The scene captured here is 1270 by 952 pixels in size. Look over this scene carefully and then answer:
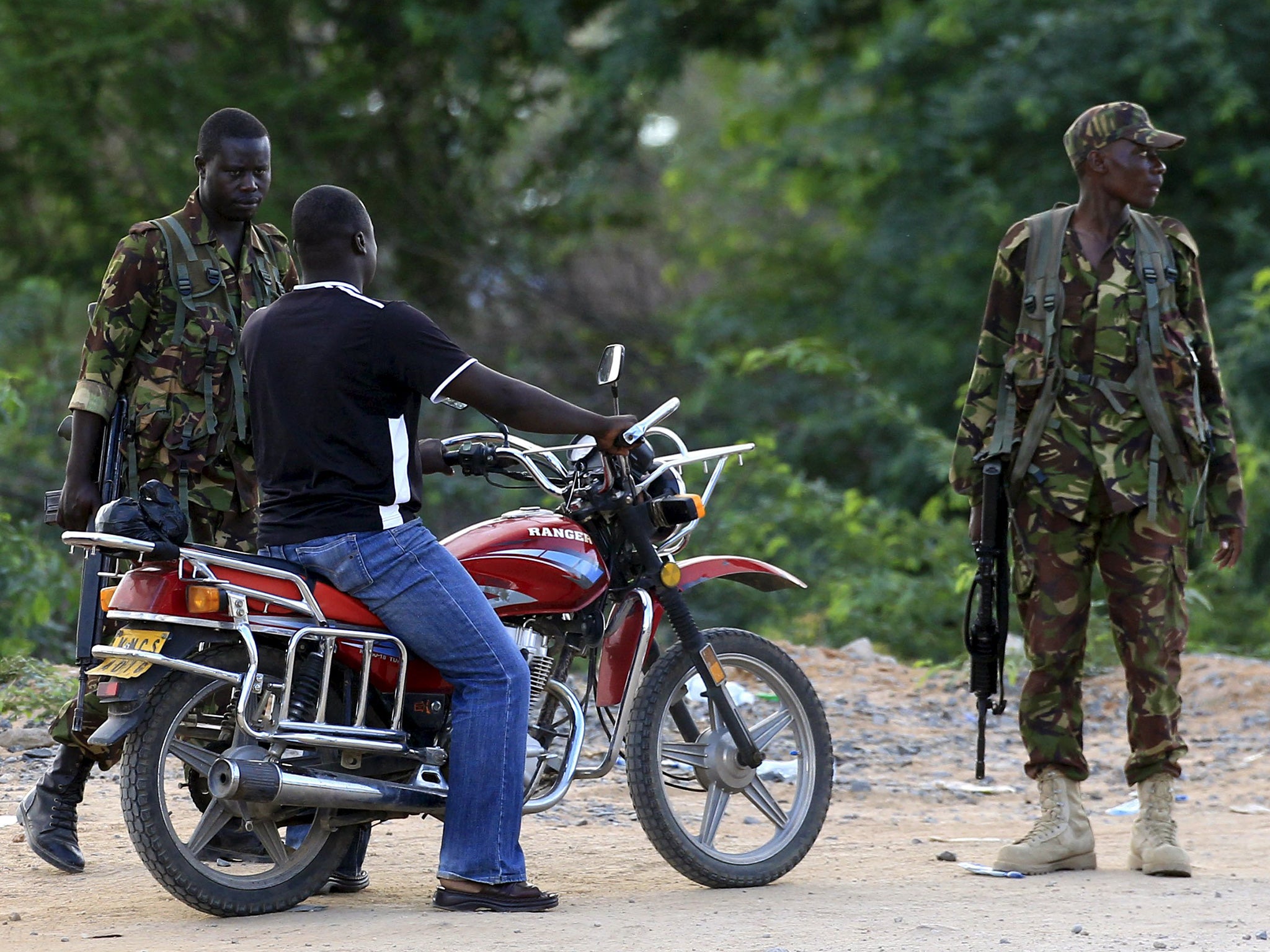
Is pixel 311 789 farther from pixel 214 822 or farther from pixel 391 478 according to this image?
pixel 391 478

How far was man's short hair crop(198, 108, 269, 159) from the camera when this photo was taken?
195 inches

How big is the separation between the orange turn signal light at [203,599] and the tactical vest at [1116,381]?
242 centimetres

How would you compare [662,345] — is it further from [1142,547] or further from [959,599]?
[1142,547]

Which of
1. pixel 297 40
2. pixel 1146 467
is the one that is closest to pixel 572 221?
pixel 297 40

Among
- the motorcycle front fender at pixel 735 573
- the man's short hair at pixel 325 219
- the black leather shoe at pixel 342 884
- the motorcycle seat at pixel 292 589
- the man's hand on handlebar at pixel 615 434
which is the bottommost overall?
the black leather shoe at pixel 342 884

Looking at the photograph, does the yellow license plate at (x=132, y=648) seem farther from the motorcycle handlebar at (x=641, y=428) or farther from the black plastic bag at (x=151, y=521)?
the motorcycle handlebar at (x=641, y=428)

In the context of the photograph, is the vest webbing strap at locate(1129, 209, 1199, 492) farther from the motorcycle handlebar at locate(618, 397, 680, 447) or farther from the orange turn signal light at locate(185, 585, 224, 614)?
the orange turn signal light at locate(185, 585, 224, 614)

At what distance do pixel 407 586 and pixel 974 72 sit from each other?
1132 centimetres

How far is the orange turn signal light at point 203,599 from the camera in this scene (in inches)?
164

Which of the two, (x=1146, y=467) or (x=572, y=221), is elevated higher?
(x=572, y=221)

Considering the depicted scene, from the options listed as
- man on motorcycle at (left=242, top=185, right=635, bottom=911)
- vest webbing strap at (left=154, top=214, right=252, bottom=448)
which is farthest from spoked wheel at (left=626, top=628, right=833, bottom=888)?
vest webbing strap at (left=154, top=214, right=252, bottom=448)

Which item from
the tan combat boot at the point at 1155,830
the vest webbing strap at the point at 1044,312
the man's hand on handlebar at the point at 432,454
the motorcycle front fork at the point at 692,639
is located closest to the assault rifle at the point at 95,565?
the man's hand on handlebar at the point at 432,454

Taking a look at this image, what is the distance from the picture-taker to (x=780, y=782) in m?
6.77

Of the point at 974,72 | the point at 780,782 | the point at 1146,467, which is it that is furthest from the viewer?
the point at 974,72
